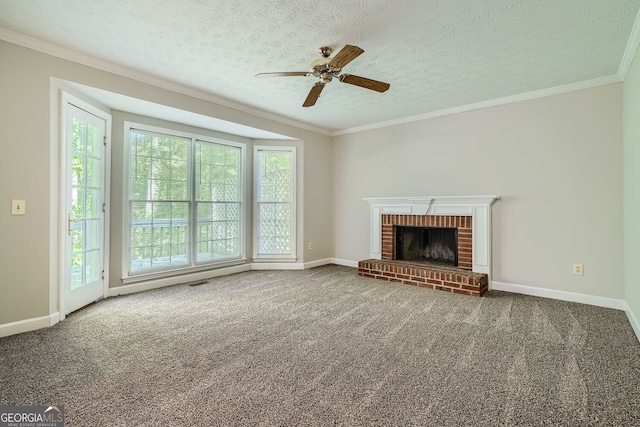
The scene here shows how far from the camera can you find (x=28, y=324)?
264 centimetres

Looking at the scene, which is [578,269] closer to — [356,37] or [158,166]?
[356,37]

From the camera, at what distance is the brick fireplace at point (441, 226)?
3943mm

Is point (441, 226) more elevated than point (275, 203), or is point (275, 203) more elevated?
point (275, 203)

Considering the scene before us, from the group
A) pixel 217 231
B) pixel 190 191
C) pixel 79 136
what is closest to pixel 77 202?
pixel 79 136

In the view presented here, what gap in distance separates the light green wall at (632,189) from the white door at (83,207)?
5.19 metres

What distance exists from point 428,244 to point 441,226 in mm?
596

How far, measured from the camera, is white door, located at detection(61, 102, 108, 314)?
3.00 meters

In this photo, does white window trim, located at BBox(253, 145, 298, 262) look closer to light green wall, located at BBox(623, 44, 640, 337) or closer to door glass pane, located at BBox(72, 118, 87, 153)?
door glass pane, located at BBox(72, 118, 87, 153)

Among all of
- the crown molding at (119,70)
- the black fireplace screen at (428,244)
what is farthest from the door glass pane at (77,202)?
the black fireplace screen at (428,244)

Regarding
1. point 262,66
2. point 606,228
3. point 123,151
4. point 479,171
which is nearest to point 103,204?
point 123,151

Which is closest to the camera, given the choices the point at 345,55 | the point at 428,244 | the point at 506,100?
the point at 345,55

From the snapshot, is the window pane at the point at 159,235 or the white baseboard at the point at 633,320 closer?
the white baseboard at the point at 633,320

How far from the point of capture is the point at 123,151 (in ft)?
12.4

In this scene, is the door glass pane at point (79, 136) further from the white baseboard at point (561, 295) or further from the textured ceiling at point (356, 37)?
the white baseboard at point (561, 295)
